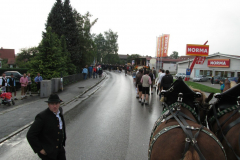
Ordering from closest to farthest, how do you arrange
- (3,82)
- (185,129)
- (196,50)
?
(185,129) → (3,82) → (196,50)

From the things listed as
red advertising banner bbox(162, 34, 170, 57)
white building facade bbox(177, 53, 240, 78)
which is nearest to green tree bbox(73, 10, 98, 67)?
red advertising banner bbox(162, 34, 170, 57)

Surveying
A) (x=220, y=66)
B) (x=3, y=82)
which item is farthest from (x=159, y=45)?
(x=3, y=82)

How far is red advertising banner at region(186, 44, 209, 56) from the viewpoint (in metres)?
30.9

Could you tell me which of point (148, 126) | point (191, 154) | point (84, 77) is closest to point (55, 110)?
point (191, 154)

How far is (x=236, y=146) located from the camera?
9.24 ft

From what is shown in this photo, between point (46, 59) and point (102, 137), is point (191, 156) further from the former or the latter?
point (46, 59)

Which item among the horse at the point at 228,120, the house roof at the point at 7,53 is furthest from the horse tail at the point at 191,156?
the house roof at the point at 7,53

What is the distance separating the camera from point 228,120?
325 centimetres

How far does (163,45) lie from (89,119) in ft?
90.1

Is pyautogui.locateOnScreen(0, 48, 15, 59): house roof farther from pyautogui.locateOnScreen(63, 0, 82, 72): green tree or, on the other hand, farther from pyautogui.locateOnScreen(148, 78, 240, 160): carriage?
pyautogui.locateOnScreen(148, 78, 240, 160): carriage

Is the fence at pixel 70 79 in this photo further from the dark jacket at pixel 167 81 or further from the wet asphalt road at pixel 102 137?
the dark jacket at pixel 167 81

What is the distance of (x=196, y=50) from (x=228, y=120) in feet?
101

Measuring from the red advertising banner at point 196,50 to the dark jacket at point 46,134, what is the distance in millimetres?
30389

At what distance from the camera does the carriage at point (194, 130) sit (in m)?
2.32
